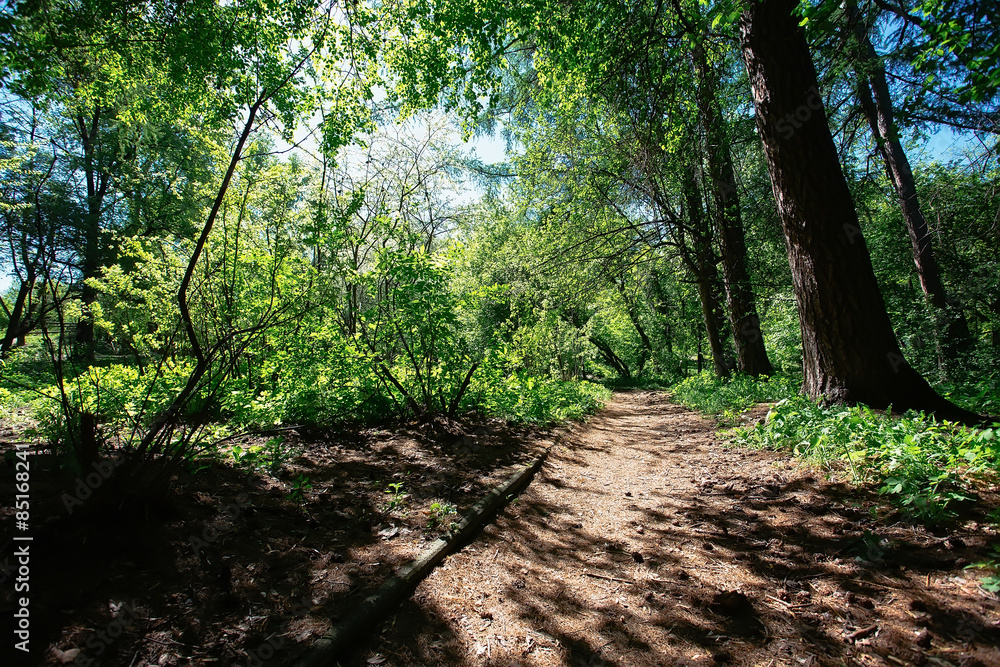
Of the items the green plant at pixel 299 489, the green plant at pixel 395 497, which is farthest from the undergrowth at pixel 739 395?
the green plant at pixel 299 489

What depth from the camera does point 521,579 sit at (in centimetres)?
263

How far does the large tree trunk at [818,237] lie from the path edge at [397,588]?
3.74m

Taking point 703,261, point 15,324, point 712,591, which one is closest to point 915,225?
point 703,261

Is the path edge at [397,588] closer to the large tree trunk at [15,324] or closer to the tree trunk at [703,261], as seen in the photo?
the large tree trunk at [15,324]

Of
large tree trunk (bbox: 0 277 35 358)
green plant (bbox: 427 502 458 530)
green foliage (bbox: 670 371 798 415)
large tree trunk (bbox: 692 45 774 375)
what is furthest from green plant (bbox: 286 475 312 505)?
large tree trunk (bbox: 692 45 774 375)

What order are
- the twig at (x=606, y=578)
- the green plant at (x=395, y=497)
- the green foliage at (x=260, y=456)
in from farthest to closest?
the green plant at (x=395, y=497)
the green foliage at (x=260, y=456)
the twig at (x=606, y=578)

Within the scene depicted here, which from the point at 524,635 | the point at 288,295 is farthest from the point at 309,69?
the point at 524,635

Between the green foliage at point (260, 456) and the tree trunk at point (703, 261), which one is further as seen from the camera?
the tree trunk at point (703, 261)

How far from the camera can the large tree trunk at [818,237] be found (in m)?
4.23

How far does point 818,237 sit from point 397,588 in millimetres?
5128

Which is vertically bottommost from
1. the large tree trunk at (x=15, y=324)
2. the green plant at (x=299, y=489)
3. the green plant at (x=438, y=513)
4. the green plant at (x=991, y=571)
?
the green plant at (x=991, y=571)

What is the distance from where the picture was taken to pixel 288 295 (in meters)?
4.37

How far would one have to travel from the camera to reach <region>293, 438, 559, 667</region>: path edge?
1813mm

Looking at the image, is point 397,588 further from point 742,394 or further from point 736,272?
point 736,272
